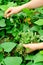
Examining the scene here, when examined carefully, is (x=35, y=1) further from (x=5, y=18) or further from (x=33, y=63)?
(x=33, y=63)

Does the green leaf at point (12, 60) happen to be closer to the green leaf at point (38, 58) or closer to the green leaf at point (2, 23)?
the green leaf at point (38, 58)

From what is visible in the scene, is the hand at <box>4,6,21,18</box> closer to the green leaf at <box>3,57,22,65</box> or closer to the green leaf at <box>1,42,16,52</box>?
the green leaf at <box>1,42,16,52</box>

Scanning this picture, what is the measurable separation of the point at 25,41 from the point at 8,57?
0.22 m

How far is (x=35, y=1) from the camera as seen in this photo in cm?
224

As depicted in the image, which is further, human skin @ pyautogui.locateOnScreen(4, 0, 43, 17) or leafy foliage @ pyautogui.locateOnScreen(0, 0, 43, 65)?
human skin @ pyautogui.locateOnScreen(4, 0, 43, 17)

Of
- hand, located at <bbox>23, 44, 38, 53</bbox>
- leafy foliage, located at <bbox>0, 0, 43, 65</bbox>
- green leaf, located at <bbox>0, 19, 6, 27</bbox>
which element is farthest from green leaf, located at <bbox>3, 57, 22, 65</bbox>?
green leaf, located at <bbox>0, 19, 6, 27</bbox>

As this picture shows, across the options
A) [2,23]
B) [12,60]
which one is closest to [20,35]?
[2,23]

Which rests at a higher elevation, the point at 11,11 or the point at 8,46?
the point at 11,11

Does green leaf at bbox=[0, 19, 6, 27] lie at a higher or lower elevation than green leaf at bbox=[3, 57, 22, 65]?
higher

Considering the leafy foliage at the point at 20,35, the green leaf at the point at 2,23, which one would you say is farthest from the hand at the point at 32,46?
the green leaf at the point at 2,23

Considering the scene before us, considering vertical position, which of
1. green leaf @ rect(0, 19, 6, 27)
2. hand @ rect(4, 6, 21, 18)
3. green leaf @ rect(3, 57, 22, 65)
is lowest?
green leaf @ rect(3, 57, 22, 65)

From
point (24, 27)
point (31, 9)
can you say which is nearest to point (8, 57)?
point (24, 27)

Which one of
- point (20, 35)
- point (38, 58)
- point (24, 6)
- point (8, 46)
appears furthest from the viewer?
point (24, 6)

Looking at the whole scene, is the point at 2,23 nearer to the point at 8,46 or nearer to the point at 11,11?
the point at 11,11
